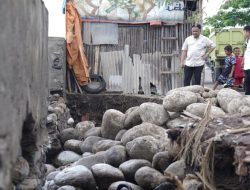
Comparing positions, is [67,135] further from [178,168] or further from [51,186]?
[178,168]

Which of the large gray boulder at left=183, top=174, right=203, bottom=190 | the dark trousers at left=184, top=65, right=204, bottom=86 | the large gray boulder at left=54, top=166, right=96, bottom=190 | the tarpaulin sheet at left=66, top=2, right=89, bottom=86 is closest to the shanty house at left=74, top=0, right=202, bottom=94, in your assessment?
the tarpaulin sheet at left=66, top=2, right=89, bottom=86

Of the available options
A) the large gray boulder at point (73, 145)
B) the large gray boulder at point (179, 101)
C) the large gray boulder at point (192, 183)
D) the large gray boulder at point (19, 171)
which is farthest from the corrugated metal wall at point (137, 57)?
the large gray boulder at point (19, 171)

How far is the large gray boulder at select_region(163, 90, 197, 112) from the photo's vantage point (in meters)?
7.13

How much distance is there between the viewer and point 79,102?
12.7 meters

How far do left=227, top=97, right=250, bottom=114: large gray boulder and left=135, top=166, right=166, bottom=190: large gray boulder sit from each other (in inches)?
66.0

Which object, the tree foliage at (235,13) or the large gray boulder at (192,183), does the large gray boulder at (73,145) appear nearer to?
the large gray boulder at (192,183)

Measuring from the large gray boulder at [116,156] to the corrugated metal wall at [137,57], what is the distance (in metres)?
6.63

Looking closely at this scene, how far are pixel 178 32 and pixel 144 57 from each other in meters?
1.18

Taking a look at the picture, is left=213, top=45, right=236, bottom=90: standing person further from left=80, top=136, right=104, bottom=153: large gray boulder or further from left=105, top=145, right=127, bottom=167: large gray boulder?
left=105, top=145, right=127, bottom=167: large gray boulder

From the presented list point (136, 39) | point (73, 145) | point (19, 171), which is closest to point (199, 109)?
point (73, 145)

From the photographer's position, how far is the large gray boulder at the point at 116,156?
6.54 metres

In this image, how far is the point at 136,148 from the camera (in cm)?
647

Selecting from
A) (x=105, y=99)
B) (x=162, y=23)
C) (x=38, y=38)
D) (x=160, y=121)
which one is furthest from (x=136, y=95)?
(x=38, y=38)

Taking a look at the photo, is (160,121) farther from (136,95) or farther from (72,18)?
(72,18)
